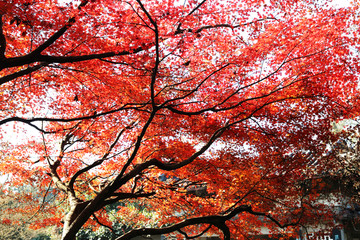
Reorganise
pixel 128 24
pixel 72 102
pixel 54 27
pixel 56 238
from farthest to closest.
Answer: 1. pixel 56 238
2. pixel 72 102
3. pixel 128 24
4. pixel 54 27

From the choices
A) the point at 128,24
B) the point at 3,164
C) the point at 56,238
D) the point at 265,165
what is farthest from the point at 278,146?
the point at 56,238

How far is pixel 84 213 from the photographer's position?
6293 millimetres

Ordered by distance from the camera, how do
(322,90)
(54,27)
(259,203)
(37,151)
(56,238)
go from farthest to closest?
(56,238), (259,203), (37,151), (322,90), (54,27)

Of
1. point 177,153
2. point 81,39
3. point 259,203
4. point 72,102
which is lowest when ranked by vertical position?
point 259,203

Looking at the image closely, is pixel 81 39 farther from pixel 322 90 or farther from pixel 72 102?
pixel 322 90

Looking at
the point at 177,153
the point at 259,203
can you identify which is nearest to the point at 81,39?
the point at 177,153

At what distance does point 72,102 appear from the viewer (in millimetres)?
10844

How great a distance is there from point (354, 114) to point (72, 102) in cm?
1175

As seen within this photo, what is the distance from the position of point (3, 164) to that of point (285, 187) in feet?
43.8

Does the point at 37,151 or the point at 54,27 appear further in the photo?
the point at 37,151

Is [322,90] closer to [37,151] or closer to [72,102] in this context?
[72,102]

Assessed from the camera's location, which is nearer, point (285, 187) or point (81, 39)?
point (81, 39)

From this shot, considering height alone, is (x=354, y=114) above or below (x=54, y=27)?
above

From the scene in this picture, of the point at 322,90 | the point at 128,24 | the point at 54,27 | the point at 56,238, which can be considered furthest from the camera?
the point at 56,238
